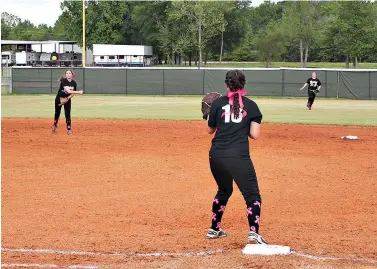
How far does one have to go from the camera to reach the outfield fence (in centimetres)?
4584

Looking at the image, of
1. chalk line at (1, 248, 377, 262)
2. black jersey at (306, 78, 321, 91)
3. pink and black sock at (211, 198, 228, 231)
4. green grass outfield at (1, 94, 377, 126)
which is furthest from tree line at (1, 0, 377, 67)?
chalk line at (1, 248, 377, 262)

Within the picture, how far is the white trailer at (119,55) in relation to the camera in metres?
83.7

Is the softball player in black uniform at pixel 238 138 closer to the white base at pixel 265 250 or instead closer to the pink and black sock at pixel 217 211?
the white base at pixel 265 250

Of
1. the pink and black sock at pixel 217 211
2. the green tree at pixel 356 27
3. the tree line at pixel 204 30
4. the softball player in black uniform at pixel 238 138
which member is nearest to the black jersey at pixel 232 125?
the softball player in black uniform at pixel 238 138

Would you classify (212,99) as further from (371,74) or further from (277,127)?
(371,74)

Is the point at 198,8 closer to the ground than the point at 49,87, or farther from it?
farther from it

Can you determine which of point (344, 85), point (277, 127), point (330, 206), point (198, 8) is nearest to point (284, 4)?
point (198, 8)

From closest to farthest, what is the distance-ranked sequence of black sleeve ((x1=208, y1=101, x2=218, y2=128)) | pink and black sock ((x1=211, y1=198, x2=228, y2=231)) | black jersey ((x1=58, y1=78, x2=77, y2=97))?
1. black sleeve ((x1=208, y1=101, x2=218, y2=128))
2. pink and black sock ((x1=211, y1=198, x2=228, y2=231))
3. black jersey ((x1=58, y1=78, x2=77, y2=97))

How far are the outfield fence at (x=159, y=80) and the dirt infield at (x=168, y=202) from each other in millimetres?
25036

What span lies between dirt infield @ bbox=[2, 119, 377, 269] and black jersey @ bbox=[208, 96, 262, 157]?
107cm

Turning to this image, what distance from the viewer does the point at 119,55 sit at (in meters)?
86.6

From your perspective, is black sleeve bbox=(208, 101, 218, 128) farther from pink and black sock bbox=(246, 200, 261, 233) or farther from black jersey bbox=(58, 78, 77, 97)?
black jersey bbox=(58, 78, 77, 97)

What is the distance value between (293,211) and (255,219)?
2.78 meters

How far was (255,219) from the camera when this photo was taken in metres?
7.86
